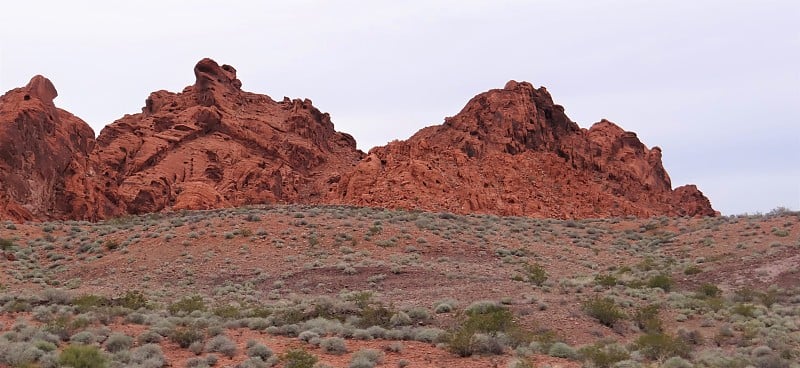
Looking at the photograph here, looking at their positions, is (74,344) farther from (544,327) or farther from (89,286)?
(89,286)

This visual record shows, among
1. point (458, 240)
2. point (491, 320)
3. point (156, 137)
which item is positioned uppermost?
point (156, 137)

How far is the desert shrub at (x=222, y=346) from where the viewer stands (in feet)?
44.1

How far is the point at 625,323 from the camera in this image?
58.5 ft

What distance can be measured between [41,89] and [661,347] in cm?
4227

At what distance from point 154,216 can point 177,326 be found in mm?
28352

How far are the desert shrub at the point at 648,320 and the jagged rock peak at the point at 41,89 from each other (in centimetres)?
3859

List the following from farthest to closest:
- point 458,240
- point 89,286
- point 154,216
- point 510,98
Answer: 1. point 510,98
2. point 154,216
3. point 458,240
4. point 89,286

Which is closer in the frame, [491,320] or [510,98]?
[491,320]

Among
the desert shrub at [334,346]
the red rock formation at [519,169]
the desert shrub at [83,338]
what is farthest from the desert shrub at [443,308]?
the red rock formation at [519,169]

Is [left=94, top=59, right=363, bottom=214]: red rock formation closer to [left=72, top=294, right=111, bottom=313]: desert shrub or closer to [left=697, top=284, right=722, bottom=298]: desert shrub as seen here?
[left=72, top=294, right=111, bottom=313]: desert shrub

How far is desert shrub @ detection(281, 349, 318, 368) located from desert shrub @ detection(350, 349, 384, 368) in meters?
0.69

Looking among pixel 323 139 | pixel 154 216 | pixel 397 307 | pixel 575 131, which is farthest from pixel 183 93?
pixel 397 307

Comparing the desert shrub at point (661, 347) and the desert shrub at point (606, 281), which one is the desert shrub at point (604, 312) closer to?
the desert shrub at point (661, 347)

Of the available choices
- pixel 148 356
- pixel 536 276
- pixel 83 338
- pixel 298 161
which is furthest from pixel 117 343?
pixel 298 161
